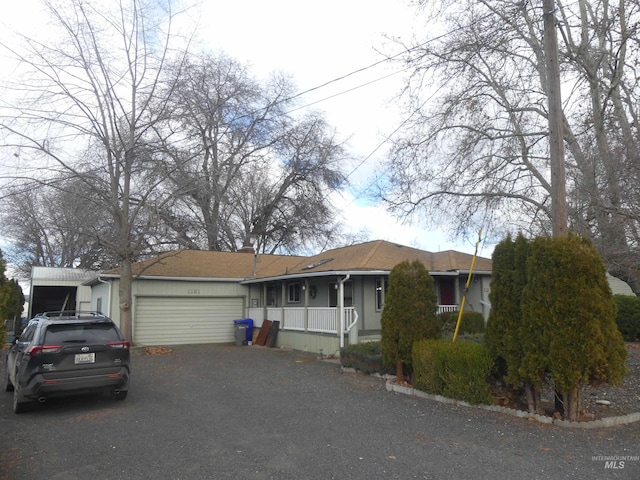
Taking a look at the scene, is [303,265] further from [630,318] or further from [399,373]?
[630,318]

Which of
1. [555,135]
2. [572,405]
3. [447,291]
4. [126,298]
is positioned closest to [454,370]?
[572,405]

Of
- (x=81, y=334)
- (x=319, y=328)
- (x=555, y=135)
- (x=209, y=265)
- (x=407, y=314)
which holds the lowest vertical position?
(x=319, y=328)

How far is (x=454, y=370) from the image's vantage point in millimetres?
8016

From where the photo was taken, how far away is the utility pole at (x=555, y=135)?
810 centimetres

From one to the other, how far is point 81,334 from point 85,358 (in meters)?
0.44

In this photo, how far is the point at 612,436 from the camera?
243 inches

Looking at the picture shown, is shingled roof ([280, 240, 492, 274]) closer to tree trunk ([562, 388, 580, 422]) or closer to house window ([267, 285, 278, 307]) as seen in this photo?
house window ([267, 285, 278, 307])

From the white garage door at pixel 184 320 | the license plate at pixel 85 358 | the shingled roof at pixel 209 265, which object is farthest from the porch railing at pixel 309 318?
the license plate at pixel 85 358

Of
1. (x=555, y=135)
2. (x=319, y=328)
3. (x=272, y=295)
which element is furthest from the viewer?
(x=272, y=295)

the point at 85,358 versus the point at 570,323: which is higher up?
the point at 570,323

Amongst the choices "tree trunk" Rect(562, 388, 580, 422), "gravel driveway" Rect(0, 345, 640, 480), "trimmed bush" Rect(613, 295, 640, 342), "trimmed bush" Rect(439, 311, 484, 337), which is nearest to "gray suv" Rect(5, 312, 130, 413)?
"gravel driveway" Rect(0, 345, 640, 480)

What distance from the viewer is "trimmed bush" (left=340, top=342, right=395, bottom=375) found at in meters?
11.1

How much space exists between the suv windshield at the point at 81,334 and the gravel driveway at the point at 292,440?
45.5 inches

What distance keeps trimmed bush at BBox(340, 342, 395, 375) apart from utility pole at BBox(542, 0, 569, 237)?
4811mm
